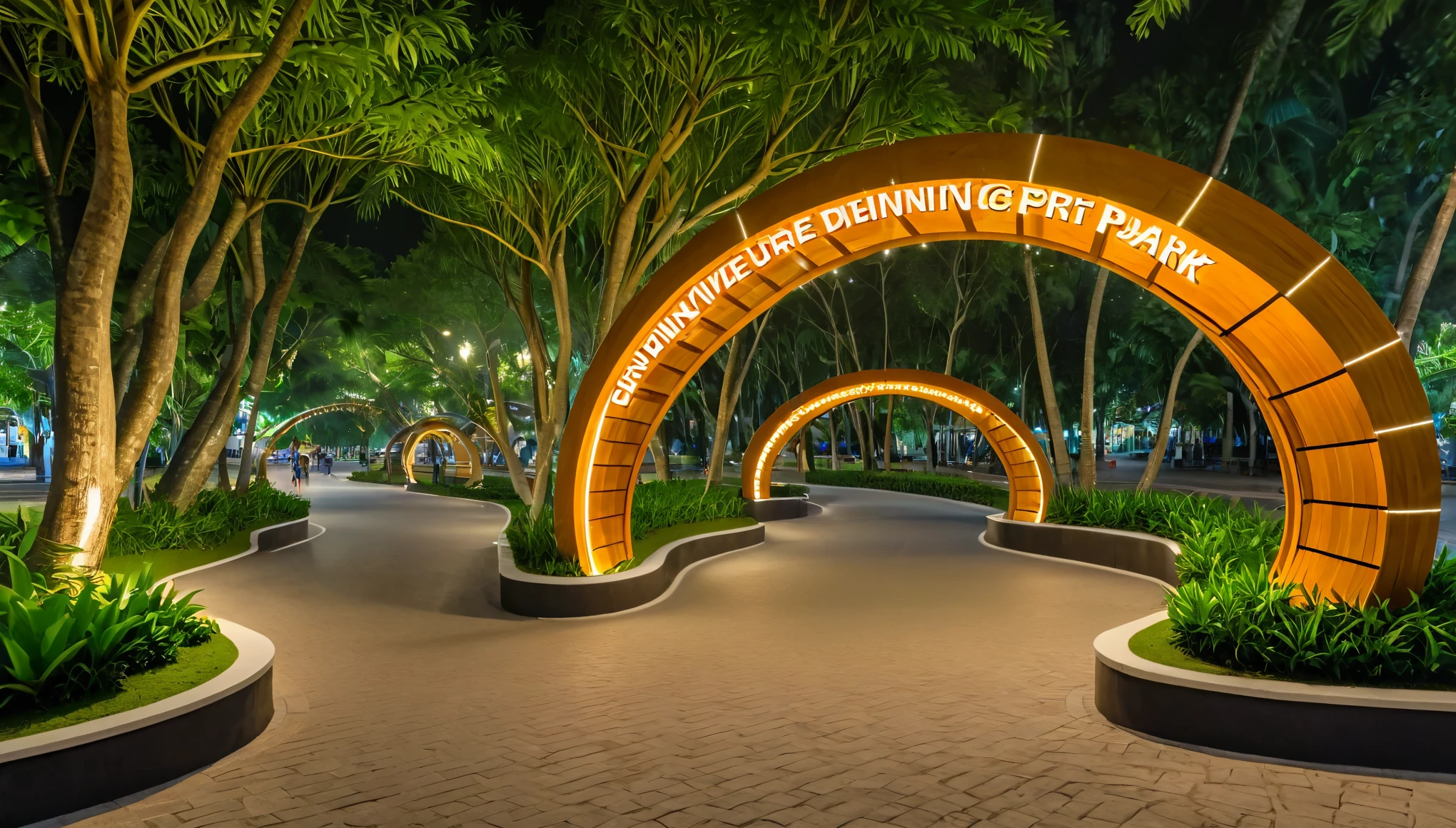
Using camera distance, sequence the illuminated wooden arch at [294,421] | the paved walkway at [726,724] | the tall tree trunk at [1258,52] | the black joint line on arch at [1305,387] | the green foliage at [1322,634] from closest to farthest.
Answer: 1. the paved walkway at [726,724]
2. the green foliage at [1322,634]
3. the black joint line on arch at [1305,387]
4. the tall tree trunk at [1258,52]
5. the illuminated wooden arch at [294,421]

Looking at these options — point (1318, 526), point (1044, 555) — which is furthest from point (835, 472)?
point (1318, 526)

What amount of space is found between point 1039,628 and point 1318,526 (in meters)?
2.83

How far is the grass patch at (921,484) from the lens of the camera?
2586 centimetres

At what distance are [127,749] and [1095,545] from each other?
42.3 ft

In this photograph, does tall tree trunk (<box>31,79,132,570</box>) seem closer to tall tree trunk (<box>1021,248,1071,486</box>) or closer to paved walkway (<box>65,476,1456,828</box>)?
paved walkway (<box>65,476,1456,828</box>)

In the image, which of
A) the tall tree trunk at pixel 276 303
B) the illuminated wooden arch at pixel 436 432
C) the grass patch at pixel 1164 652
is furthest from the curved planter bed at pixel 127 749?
the illuminated wooden arch at pixel 436 432

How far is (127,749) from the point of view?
15.0 ft

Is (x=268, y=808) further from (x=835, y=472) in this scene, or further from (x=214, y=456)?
(x=835, y=472)

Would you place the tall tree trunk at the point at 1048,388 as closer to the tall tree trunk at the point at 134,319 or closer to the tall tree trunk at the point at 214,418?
the tall tree trunk at the point at 214,418

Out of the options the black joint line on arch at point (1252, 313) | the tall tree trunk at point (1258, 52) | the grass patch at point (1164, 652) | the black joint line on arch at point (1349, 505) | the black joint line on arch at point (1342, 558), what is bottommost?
the grass patch at point (1164, 652)

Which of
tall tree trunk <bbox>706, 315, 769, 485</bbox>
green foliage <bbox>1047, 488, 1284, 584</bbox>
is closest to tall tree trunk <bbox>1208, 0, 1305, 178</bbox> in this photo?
green foliage <bbox>1047, 488, 1284, 584</bbox>

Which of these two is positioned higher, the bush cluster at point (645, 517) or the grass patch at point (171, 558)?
the bush cluster at point (645, 517)

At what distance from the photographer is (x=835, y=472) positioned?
122 ft

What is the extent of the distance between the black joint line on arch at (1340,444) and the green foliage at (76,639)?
27.5 feet
